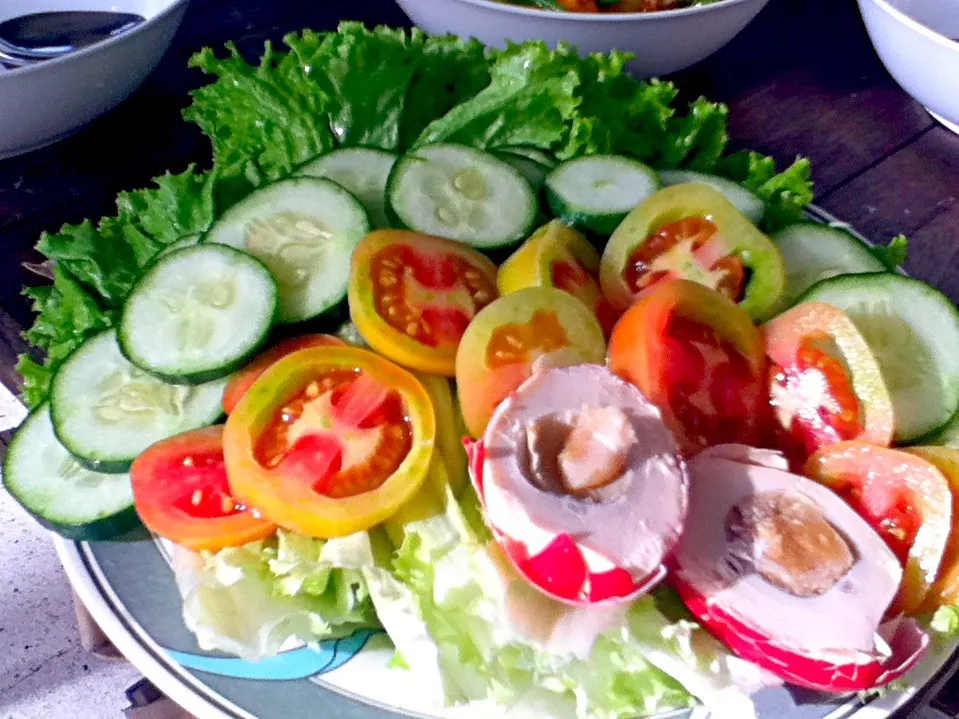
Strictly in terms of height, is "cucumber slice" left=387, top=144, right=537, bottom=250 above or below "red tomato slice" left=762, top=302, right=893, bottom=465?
above

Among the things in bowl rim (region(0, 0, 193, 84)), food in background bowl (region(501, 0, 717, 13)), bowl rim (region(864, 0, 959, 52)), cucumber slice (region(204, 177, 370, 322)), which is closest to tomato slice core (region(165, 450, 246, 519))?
cucumber slice (region(204, 177, 370, 322))

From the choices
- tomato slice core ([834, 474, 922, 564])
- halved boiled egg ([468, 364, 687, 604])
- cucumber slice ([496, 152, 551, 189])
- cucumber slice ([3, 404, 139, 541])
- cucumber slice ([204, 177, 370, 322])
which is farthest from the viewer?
cucumber slice ([496, 152, 551, 189])

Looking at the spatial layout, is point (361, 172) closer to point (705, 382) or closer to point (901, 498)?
point (705, 382)

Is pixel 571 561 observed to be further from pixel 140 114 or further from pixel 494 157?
pixel 140 114

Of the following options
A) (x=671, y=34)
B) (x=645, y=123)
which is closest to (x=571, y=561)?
(x=645, y=123)

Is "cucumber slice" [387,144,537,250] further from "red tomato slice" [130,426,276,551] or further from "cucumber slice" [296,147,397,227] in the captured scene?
"red tomato slice" [130,426,276,551]

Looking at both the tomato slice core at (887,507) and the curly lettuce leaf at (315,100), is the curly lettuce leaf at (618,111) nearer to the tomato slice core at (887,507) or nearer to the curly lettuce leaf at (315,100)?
the curly lettuce leaf at (315,100)
